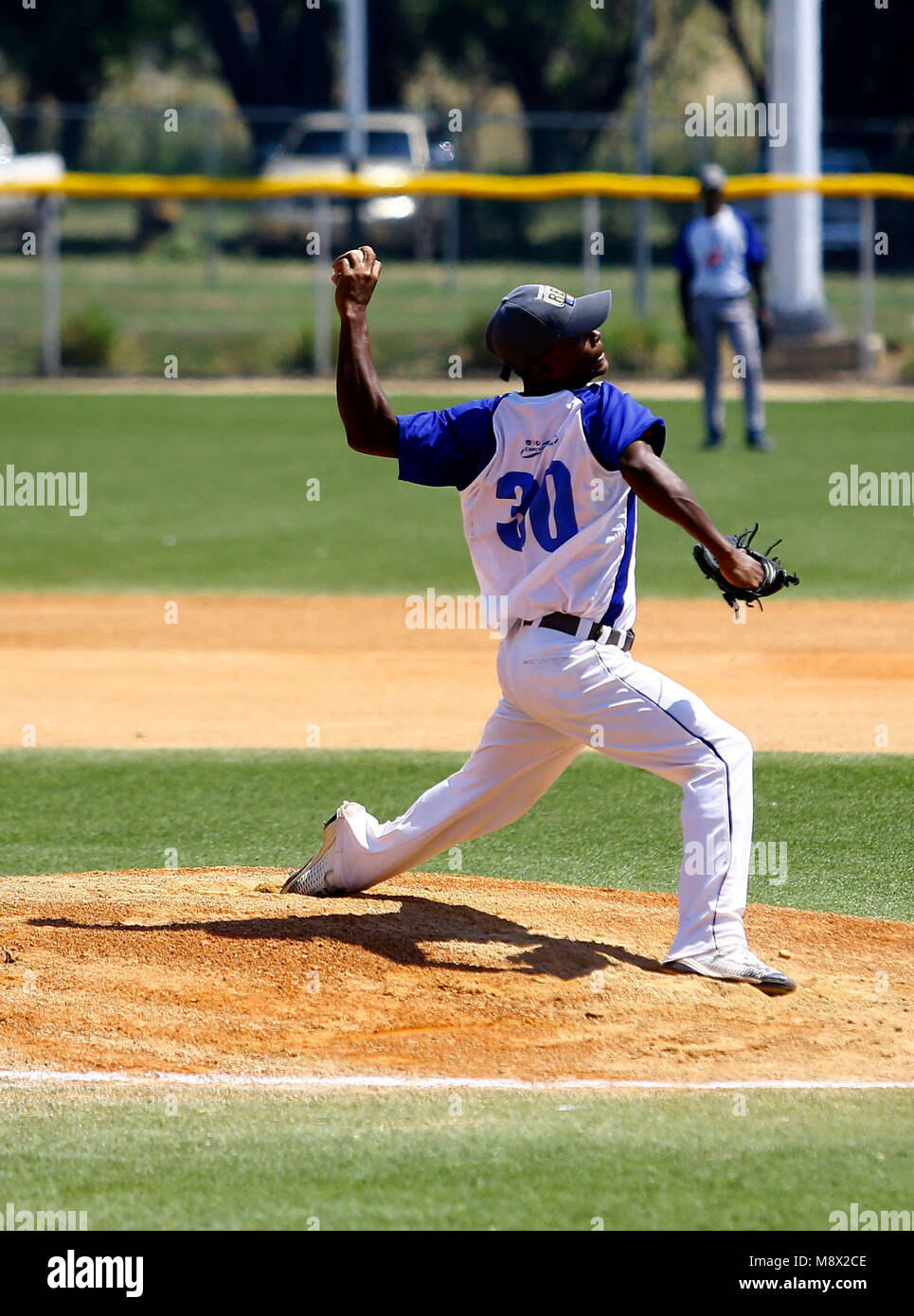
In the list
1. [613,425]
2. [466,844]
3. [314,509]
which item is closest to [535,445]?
[613,425]

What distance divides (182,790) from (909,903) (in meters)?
3.22

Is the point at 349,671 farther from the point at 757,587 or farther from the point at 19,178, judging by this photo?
the point at 19,178

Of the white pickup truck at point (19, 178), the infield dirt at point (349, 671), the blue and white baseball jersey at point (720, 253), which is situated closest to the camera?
the infield dirt at point (349, 671)

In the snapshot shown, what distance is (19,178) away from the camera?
100 ft

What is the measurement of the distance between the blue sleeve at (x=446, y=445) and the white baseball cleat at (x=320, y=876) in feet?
4.03

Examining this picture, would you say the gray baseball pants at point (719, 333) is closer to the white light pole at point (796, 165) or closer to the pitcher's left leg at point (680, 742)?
the white light pole at point (796, 165)

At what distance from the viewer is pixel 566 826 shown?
24.8ft

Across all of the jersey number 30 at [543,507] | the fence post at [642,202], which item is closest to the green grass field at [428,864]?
the jersey number 30 at [543,507]

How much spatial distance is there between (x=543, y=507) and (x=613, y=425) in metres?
0.30

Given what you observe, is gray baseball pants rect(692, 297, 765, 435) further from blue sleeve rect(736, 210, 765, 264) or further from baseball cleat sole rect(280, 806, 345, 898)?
baseball cleat sole rect(280, 806, 345, 898)

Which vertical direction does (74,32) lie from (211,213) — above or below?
above

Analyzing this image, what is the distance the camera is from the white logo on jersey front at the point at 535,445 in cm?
503

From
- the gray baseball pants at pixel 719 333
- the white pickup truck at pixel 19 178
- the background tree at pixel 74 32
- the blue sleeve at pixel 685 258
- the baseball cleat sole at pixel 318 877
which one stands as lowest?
the baseball cleat sole at pixel 318 877
